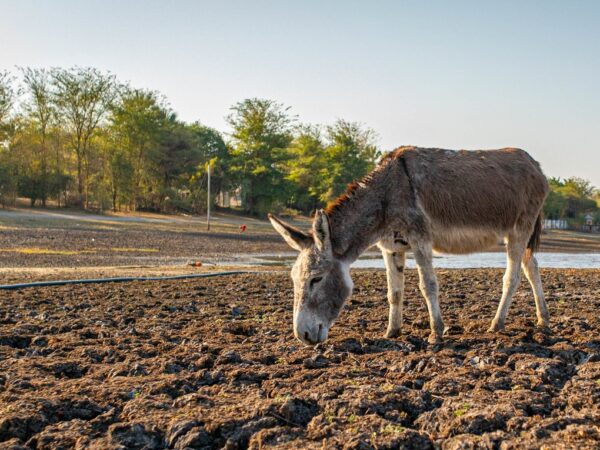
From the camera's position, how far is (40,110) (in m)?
56.5

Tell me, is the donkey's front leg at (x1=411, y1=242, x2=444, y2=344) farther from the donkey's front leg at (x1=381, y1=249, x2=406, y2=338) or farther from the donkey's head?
the donkey's head

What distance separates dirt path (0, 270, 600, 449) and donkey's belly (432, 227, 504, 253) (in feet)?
3.56

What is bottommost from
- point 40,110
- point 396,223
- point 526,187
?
point 396,223

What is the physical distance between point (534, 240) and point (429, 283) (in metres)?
2.12

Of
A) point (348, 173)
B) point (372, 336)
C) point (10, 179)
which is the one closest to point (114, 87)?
point (10, 179)

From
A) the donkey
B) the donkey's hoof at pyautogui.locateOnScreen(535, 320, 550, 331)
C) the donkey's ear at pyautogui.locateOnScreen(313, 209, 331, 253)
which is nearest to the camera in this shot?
the donkey's ear at pyautogui.locateOnScreen(313, 209, 331, 253)

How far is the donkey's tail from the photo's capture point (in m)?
8.77

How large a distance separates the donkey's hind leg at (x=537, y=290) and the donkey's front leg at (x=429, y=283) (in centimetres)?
169

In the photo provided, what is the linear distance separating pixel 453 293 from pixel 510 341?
572 centimetres

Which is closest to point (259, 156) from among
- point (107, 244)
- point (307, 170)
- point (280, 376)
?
point (307, 170)

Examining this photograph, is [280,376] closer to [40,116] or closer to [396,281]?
[396,281]

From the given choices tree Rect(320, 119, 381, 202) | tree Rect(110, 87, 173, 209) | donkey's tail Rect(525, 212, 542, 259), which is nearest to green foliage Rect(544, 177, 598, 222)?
tree Rect(320, 119, 381, 202)

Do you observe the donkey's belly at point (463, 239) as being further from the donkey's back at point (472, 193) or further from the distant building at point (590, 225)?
the distant building at point (590, 225)

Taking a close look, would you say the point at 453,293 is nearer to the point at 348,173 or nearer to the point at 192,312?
the point at 192,312
